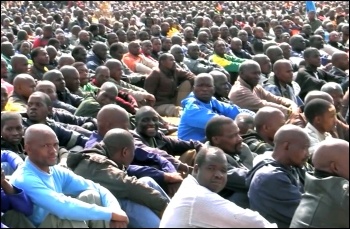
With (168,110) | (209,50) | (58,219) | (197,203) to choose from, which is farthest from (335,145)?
(209,50)

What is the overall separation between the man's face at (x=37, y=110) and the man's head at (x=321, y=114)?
7.64 feet

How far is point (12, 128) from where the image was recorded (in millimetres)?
5570

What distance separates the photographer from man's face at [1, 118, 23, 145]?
5547 millimetres

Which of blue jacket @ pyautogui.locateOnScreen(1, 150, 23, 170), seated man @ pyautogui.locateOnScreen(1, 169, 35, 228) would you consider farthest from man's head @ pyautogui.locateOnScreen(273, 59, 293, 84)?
seated man @ pyautogui.locateOnScreen(1, 169, 35, 228)

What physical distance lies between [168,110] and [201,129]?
275cm

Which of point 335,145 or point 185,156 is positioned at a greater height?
point 335,145

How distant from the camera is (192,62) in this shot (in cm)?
A: 1198

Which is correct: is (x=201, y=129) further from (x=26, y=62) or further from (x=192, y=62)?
(x=192, y=62)

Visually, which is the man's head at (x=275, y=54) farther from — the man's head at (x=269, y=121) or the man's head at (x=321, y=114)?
the man's head at (x=269, y=121)

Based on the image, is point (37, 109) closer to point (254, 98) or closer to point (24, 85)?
point (24, 85)

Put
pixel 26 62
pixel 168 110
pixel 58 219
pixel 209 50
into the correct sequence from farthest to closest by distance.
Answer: pixel 209 50 < pixel 168 110 < pixel 26 62 < pixel 58 219

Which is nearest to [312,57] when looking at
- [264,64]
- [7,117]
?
[264,64]

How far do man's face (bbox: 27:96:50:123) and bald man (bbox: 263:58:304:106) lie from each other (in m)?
3.56

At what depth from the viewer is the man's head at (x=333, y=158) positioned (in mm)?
4051
